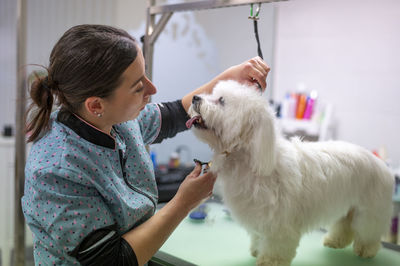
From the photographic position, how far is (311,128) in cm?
235

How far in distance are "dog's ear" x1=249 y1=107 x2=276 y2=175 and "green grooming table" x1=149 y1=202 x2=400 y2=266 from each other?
1.20 ft

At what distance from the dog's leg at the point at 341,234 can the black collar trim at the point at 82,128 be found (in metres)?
0.87

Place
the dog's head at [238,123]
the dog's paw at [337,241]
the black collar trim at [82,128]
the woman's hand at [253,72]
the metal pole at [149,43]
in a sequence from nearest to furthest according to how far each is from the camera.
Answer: the black collar trim at [82,128]
the dog's head at [238,123]
the woman's hand at [253,72]
the dog's paw at [337,241]
the metal pole at [149,43]

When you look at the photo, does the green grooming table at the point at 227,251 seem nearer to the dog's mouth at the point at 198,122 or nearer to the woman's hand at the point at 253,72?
the dog's mouth at the point at 198,122

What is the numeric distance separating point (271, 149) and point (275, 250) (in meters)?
0.30

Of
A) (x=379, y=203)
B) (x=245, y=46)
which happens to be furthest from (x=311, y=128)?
(x=379, y=203)

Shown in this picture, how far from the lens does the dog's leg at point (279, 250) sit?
1041 millimetres

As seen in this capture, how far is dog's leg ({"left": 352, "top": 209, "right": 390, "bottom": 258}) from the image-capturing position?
1.20 metres

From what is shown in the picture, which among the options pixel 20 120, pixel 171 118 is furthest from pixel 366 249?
pixel 20 120

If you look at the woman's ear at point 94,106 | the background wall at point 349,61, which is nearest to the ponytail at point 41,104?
the woman's ear at point 94,106

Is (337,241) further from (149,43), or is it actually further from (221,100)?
→ (149,43)

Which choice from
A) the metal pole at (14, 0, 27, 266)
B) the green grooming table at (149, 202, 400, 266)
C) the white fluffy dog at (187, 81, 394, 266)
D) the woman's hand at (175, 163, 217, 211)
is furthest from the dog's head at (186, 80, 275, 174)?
the metal pole at (14, 0, 27, 266)

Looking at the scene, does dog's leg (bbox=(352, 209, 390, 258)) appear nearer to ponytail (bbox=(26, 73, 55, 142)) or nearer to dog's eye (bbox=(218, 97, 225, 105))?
dog's eye (bbox=(218, 97, 225, 105))

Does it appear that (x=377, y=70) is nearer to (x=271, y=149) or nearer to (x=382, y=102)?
(x=382, y=102)
